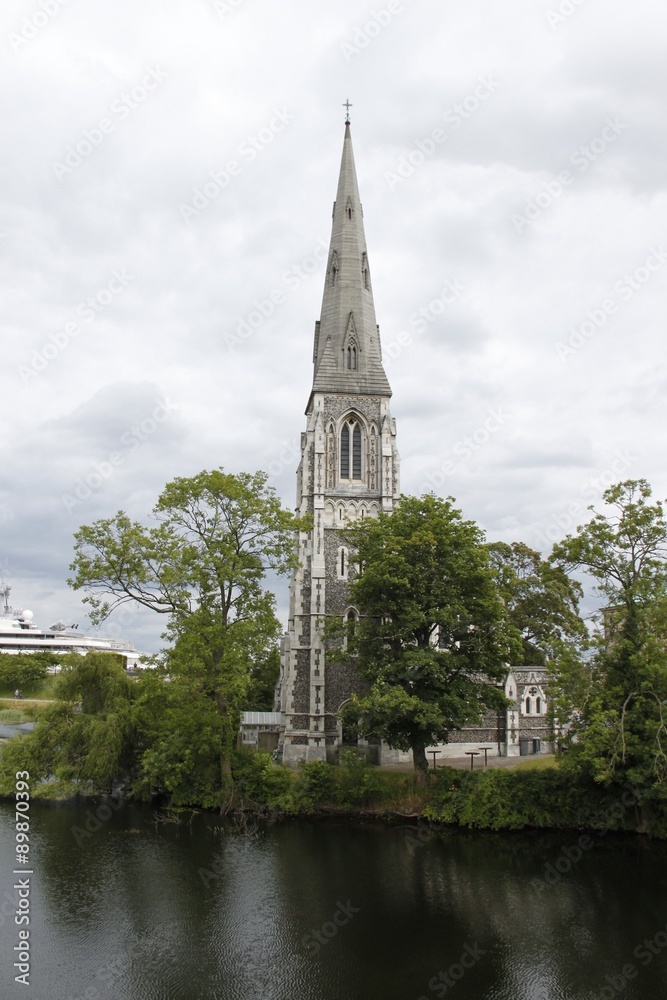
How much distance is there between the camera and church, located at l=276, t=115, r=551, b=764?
116ft

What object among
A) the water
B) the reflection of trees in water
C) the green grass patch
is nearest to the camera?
the water

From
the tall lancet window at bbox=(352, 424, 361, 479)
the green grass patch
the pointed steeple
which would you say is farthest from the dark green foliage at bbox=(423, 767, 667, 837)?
the pointed steeple

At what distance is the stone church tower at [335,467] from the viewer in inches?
1393

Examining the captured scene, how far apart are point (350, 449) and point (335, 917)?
87.1ft

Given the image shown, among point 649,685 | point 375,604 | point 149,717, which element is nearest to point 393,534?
point 375,604

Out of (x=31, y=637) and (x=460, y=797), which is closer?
(x=460, y=797)

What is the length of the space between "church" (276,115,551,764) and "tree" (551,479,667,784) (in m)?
9.64

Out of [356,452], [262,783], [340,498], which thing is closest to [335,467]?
[356,452]

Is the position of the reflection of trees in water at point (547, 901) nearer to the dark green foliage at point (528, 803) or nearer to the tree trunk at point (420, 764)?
the dark green foliage at point (528, 803)

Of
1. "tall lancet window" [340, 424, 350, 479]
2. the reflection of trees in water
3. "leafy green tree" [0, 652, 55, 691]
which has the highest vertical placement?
"tall lancet window" [340, 424, 350, 479]

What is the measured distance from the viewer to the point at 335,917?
1664cm

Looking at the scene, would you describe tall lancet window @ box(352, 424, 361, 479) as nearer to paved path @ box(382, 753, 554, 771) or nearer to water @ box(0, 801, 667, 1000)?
paved path @ box(382, 753, 554, 771)

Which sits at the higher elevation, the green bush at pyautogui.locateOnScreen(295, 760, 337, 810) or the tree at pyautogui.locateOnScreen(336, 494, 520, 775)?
the tree at pyautogui.locateOnScreen(336, 494, 520, 775)

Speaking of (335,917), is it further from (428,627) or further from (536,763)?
(536,763)
